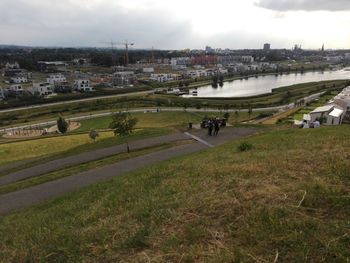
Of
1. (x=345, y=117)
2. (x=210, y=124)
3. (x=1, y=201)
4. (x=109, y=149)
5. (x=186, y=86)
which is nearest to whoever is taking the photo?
(x=1, y=201)

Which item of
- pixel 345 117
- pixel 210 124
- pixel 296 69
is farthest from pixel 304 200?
pixel 296 69

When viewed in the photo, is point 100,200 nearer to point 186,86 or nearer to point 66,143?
point 66,143

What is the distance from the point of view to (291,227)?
4.10 meters

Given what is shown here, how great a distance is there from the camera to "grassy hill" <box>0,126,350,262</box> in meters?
3.85

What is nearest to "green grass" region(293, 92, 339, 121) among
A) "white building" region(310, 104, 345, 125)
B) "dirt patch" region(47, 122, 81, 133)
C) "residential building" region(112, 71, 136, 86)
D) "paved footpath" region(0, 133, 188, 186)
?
"white building" region(310, 104, 345, 125)

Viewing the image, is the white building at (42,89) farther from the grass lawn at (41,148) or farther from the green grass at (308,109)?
the green grass at (308,109)

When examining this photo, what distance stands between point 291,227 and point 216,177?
9.33 ft

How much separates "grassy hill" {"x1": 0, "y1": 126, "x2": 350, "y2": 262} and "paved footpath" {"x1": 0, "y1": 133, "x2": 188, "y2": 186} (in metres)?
6.54

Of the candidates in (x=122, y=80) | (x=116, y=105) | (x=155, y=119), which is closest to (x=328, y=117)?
(x=155, y=119)

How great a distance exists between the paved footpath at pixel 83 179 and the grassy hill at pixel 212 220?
240cm

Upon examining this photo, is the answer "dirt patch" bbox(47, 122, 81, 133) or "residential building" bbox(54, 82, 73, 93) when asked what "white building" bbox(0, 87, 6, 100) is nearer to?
"residential building" bbox(54, 82, 73, 93)

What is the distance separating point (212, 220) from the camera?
4.71 metres

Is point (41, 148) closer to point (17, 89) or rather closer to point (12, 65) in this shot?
point (17, 89)

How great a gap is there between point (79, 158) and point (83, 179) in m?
3.93
